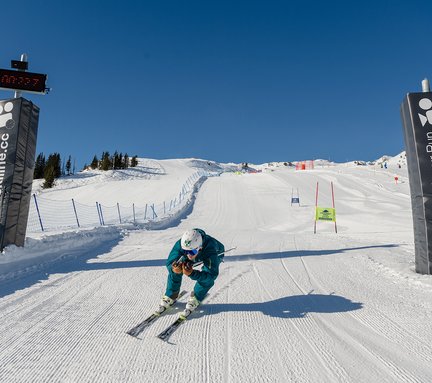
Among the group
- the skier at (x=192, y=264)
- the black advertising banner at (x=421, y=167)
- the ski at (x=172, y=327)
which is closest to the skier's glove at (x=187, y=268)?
the skier at (x=192, y=264)

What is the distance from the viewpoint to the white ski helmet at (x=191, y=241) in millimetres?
3873

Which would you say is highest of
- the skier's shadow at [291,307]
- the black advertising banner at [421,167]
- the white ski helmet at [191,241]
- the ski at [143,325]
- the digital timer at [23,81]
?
the digital timer at [23,81]

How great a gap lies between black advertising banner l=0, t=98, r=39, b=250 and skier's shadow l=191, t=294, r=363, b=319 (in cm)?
527

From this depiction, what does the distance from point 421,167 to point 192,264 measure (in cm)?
496

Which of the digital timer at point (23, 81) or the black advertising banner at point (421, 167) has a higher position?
the digital timer at point (23, 81)

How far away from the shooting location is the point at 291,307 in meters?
4.21

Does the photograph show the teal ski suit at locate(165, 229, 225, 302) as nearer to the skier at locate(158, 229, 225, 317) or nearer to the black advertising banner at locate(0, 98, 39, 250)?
the skier at locate(158, 229, 225, 317)

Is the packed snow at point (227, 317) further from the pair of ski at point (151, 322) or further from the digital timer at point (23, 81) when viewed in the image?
the digital timer at point (23, 81)

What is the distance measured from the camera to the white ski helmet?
152 inches

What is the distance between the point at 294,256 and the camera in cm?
800

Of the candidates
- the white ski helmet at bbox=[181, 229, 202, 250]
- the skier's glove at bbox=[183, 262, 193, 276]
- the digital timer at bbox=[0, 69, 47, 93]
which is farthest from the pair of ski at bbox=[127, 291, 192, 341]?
the digital timer at bbox=[0, 69, 47, 93]

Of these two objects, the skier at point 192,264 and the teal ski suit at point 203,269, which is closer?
the skier at point 192,264

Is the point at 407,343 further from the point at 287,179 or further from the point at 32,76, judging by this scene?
the point at 287,179

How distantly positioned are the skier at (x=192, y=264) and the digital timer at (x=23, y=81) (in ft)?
22.3
